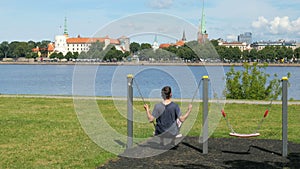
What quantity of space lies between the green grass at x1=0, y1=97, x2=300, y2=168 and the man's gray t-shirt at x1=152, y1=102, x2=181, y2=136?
1.19 metres

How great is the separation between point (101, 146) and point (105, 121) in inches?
167

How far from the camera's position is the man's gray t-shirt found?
32.5 feet

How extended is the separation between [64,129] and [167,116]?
4063 mm

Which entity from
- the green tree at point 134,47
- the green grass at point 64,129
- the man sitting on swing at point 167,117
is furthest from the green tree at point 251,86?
the man sitting on swing at point 167,117

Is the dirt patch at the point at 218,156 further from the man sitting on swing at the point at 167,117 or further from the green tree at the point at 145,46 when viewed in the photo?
the green tree at the point at 145,46

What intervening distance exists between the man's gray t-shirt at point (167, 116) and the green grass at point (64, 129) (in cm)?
119

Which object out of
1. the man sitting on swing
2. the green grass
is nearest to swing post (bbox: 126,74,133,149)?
the man sitting on swing

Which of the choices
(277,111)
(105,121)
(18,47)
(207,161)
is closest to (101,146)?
(207,161)

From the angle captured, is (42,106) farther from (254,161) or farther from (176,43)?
(254,161)

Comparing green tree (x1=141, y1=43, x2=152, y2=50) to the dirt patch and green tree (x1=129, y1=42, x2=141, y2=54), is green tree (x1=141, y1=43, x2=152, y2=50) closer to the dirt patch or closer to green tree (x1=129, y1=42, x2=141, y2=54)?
green tree (x1=129, y1=42, x2=141, y2=54)

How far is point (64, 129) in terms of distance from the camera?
42.6ft

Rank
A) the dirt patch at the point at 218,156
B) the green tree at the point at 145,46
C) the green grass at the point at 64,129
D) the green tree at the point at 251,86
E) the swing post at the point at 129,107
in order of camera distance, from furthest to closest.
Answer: the green tree at the point at 251,86 < the green tree at the point at 145,46 < the swing post at the point at 129,107 < the green grass at the point at 64,129 < the dirt patch at the point at 218,156

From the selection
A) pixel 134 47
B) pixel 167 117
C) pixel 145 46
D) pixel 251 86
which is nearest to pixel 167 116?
pixel 167 117

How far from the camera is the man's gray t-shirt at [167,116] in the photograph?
32.5 feet
